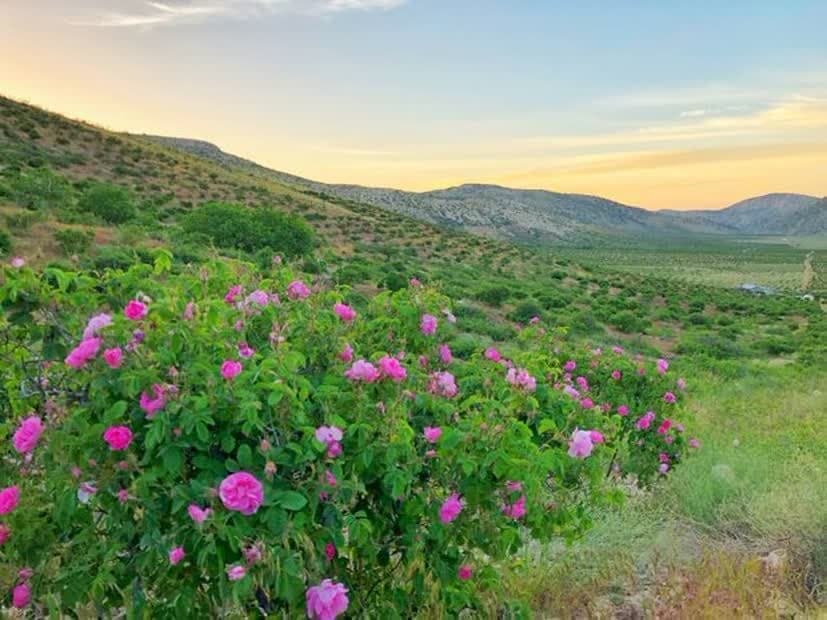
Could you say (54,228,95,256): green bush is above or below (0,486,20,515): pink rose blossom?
below

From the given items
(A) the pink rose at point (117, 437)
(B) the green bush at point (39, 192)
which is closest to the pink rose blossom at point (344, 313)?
(A) the pink rose at point (117, 437)

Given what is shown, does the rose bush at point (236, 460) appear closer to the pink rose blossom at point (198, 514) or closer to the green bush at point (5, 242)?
the pink rose blossom at point (198, 514)

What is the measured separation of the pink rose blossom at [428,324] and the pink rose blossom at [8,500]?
1.93 m

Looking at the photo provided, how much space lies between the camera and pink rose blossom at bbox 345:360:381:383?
2.79 meters

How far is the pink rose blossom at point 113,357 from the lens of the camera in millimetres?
2381

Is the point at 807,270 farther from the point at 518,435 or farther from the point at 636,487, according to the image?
the point at 518,435

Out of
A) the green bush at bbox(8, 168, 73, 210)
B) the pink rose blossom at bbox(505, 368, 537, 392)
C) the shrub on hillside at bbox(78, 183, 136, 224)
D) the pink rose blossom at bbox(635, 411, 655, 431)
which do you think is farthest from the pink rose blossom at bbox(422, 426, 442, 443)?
the shrub on hillside at bbox(78, 183, 136, 224)

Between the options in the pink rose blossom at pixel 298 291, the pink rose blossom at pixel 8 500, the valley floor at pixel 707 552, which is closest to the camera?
the pink rose blossom at pixel 8 500

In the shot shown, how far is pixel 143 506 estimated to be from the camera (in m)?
2.41

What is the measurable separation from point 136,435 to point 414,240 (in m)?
42.2

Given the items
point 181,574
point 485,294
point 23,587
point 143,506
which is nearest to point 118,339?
point 143,506

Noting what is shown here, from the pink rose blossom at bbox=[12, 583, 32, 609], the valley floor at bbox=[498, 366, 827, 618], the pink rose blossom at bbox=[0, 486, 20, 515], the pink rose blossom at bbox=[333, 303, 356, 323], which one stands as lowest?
the valley floor at bbox=[498, 366, 827, 618]

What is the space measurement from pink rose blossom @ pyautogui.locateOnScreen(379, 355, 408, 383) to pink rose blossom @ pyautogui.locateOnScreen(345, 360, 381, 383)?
52mm

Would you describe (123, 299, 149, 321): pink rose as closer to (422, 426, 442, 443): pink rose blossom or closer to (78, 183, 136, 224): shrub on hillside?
(422, 426, 442, 443): pink rose blossom
